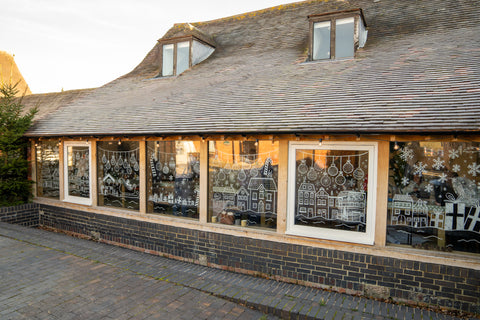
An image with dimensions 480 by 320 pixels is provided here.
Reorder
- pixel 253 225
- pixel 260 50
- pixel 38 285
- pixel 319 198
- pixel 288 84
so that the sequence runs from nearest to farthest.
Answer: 1. pixel 38 285
2. pixel 319 198
3. pixel 253 225
4. pixel 288 84
5. pixel 260 50

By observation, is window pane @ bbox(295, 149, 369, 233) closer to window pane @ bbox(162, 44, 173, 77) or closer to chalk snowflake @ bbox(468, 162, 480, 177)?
chalk snowflake @ bbox(468, 162, 480, 177)

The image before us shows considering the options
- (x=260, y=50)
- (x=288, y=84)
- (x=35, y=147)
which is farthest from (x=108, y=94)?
(x=288, y=84)

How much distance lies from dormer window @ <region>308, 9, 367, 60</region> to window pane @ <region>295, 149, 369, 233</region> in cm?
364

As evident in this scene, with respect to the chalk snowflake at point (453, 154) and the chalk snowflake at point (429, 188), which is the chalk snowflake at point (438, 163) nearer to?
the chalk snowflake at point (453, 154)

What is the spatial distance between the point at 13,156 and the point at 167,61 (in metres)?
5.91

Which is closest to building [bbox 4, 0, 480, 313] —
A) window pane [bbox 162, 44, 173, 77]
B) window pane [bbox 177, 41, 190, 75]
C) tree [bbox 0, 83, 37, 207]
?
tree [bbox 0, 83, 37, 207]

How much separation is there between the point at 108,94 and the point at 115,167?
130 inches

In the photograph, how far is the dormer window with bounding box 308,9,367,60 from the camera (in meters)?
8.22

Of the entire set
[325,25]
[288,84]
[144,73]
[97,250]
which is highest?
[325,25]

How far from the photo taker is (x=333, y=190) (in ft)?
19.2

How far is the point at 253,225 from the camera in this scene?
660cm

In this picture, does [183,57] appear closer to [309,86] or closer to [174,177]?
[174,177]

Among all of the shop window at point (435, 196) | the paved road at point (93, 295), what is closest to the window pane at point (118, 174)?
the paved road at point (93, 295)

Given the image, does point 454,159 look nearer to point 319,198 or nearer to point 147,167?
point 319,198
